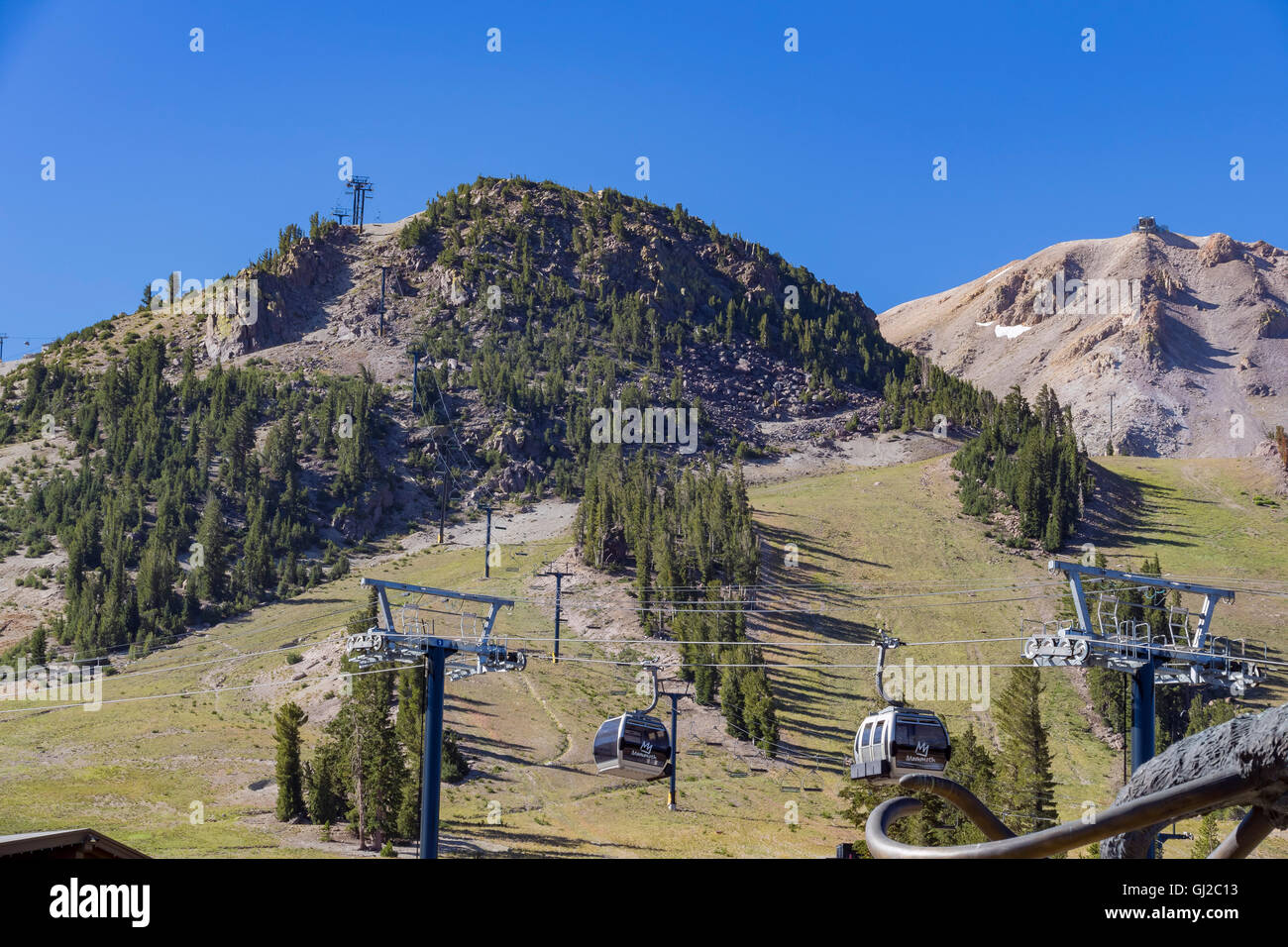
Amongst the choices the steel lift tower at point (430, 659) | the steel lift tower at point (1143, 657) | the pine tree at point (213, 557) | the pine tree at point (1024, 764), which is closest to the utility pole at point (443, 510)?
the pine tree at point (213, 557)

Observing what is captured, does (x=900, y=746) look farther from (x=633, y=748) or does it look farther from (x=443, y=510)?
(x=443, y=510)

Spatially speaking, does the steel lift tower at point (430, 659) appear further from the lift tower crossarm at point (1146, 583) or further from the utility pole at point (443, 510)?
the utility pole at point (443, 510)

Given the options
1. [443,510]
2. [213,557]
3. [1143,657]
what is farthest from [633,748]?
[443,510]

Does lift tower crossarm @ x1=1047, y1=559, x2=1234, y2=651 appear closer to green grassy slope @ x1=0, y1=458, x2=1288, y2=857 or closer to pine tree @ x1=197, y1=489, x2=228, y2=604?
green grassy slope @ x1=0, y1=458, x2=1288, y2=857

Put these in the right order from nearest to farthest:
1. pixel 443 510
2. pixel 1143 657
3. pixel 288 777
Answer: pixel 1143 657 < pixel 288 777 < pixel 443 510

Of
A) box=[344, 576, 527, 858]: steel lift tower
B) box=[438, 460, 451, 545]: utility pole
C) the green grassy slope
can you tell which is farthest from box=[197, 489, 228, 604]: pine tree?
box=[344, 576, 527, 858]: steel lift tower

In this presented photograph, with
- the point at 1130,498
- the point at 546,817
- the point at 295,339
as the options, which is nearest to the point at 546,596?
the point at 546,817
